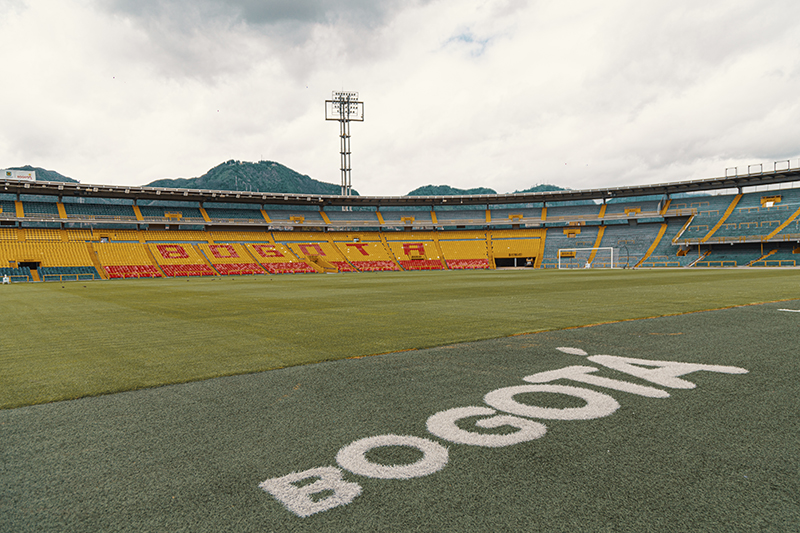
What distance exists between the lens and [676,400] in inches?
145

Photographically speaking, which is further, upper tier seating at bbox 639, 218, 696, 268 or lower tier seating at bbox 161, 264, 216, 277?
upper tier seating at bbox 639, 218, 696, 268

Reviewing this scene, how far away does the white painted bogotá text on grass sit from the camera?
2.36m

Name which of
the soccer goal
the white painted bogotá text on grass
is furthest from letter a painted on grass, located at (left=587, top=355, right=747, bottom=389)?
the soccer goal

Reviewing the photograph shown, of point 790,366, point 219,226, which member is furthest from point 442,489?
point 219,226

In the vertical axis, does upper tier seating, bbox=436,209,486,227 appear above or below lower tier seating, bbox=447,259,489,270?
above

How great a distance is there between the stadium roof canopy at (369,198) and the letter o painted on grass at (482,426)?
61619 mm

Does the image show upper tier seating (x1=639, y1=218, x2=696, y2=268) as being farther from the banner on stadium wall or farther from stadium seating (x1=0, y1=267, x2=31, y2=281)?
the banner on stadium wall

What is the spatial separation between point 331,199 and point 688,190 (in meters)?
53.9

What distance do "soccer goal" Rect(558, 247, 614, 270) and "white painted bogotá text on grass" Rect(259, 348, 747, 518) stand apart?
5565 cm

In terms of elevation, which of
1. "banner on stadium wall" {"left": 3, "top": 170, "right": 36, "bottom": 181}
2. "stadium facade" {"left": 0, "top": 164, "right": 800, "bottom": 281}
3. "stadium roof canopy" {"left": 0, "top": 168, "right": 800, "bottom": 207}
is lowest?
"stadium facade" {"left": 0, "top": 164, "right": 800, "bottom": 281}

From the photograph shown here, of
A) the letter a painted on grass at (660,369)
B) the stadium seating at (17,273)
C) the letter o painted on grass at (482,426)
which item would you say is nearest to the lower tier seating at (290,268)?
the stadium seating at (17,273)

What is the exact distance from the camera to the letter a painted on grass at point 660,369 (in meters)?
A: 4.24

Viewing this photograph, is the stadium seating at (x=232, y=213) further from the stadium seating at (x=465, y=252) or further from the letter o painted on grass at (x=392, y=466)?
Result: the letter o painted on grass at (x=392, y=466)

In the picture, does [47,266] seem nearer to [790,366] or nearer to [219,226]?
[219,226]
